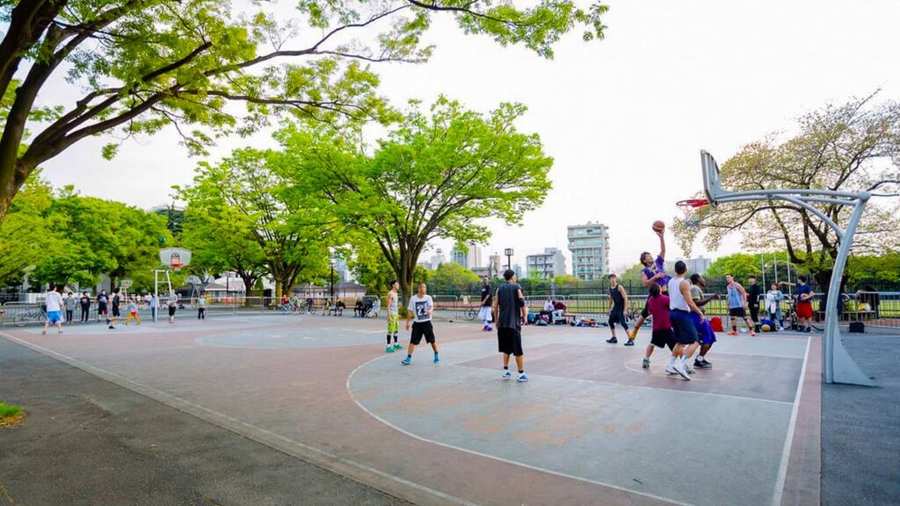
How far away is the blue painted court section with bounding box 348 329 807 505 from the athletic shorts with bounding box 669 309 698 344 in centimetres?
69

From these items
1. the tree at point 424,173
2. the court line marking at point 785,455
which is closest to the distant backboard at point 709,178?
the court line marking at point 785,455

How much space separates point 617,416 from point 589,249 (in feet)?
492

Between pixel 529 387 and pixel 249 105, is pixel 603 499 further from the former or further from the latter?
pixel 249 105

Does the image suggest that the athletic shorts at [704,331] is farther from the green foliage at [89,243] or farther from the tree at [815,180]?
the green foliage at [89,243]

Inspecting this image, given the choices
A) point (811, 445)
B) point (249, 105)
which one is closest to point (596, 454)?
point (811, 445)

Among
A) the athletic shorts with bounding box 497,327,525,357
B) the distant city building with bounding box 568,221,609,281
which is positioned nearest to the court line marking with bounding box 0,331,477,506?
the athletic shorts with bounding box 497,327,525,357

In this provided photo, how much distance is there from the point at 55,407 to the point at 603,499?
7.28 meters

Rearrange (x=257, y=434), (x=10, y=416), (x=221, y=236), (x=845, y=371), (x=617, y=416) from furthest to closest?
(x=221, y=236) < (x=845, y=371) < (x=10, y=416) < (x=617, y=416) < (x=257, y=434)

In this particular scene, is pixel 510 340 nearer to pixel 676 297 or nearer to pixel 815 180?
pixel 676 297

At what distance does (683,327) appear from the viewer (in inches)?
311

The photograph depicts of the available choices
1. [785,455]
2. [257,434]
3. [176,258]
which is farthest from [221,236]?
[785,455]

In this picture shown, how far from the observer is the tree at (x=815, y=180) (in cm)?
2084

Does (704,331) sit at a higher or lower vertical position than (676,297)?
lower

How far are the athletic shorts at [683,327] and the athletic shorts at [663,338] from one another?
39cm
